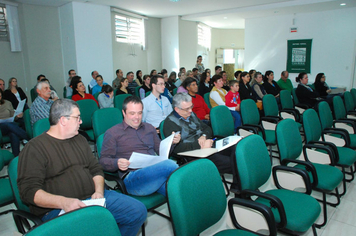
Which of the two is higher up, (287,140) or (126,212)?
(287,140)

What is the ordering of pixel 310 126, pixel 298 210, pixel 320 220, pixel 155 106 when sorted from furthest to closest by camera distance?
1. pixel 155 106
2. pixel 310 126
3. pixel 320 220
4. pixel 298 210

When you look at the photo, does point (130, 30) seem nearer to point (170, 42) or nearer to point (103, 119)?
point (170, 42)

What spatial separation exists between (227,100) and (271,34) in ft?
22.5

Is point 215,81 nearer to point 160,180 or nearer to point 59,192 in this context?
point 160,180

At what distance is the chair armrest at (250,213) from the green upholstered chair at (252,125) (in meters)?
1.72

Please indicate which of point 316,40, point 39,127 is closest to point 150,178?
point 39,127

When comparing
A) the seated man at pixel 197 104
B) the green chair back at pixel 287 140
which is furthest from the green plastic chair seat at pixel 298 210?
the seated man at pixel 197 104

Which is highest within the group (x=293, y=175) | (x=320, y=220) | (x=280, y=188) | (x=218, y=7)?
(x=218, y=7)

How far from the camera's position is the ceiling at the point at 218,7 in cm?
763

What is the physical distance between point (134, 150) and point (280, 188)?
4.32 ft

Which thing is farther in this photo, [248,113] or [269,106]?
[269,106]

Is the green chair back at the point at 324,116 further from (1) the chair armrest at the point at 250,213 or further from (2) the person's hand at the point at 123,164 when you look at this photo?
(2) the person's hand at the point at 123,164

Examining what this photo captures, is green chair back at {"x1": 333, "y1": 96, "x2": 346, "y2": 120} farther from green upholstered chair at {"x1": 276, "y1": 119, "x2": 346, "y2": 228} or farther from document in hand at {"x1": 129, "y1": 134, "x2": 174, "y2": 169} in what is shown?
document in hand at {"x1": 129, "y1": 134, "x2": 174, "y2": 169}

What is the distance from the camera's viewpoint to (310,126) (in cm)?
283
